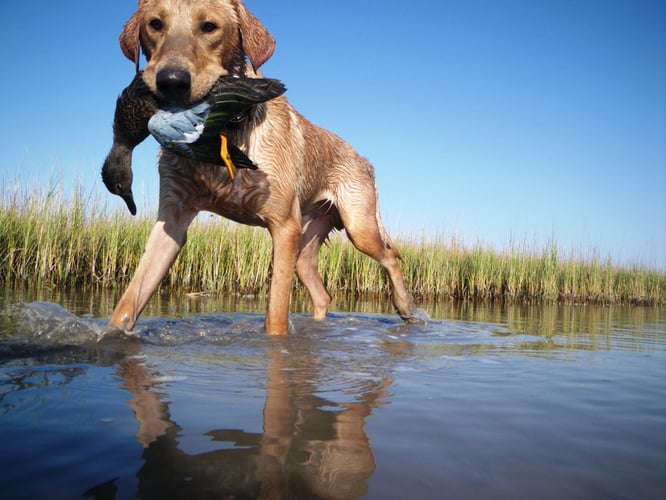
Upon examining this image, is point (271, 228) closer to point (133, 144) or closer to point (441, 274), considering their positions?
point (133, 144)

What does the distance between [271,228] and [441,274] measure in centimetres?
1007

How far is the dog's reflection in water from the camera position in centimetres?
121

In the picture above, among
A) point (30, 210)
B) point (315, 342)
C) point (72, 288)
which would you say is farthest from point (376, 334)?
point (30, 210)

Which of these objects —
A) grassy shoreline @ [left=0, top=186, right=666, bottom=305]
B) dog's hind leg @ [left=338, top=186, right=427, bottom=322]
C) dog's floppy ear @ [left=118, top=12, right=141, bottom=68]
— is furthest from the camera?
grassy shoreline @ [left=0, top=186, right=666, bottom=305]

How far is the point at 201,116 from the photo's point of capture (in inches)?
124

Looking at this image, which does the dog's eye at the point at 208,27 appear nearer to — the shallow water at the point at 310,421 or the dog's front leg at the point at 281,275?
the dog's front leg at the point at 281,275

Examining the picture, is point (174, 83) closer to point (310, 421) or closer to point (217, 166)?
point (217, 166)

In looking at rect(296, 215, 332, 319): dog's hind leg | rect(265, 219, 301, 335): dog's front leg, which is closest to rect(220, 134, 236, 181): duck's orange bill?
rect(265, 219, 301, 335): dog's front leg

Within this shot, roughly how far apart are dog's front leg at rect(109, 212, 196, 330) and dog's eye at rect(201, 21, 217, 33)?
1335 mm

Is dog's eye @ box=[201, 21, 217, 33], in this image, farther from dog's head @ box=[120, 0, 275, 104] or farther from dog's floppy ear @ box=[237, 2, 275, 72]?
dog's floppy ear @ box=[237, 2, 275, 72]

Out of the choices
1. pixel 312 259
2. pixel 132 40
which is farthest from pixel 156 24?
pixel 312 259

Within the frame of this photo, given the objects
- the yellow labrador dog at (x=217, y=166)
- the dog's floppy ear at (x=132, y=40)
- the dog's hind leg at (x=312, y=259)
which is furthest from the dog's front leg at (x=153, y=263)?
the dog's hind leg at (x=312, y=259)

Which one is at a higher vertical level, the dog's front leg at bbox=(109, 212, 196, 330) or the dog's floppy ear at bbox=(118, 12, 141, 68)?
the dog's floppy ear at bbox=(118, 12, 141, 68)

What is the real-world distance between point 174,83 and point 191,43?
0.44 meters
